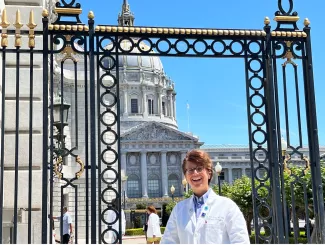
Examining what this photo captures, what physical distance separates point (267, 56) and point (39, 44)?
3.12 meters

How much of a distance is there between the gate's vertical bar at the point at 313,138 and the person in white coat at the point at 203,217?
2727mm

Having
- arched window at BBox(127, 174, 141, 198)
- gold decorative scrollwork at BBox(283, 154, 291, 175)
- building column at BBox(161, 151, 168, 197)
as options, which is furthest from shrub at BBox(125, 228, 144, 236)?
building column at BBox(161, 151, 168, 197)

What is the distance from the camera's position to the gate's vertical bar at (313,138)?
19.2 ft

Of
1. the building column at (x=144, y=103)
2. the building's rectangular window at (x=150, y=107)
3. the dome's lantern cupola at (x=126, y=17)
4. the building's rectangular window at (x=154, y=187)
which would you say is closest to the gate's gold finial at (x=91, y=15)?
the building's rectangular window at (x=154, y=187)

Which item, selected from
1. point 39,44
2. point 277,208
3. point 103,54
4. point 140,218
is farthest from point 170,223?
point 140,218

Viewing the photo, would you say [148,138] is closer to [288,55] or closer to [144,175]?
[144,175]

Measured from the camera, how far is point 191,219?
3.46 m

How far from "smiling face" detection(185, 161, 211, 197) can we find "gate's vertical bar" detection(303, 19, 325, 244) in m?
2.81

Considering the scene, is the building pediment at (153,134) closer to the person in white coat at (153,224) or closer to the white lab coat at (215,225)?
the person in white coat at (153,224)

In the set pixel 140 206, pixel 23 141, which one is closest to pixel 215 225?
pixel 23 141

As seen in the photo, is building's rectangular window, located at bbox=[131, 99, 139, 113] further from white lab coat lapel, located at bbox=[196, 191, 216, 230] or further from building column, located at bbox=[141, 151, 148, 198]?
white lab coat lapel, located at bbox=[196, 191, 216, 230]

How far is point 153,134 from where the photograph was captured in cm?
7931

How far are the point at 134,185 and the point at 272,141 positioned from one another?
251 feet

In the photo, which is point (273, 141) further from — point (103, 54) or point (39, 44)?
point (39, 44)
